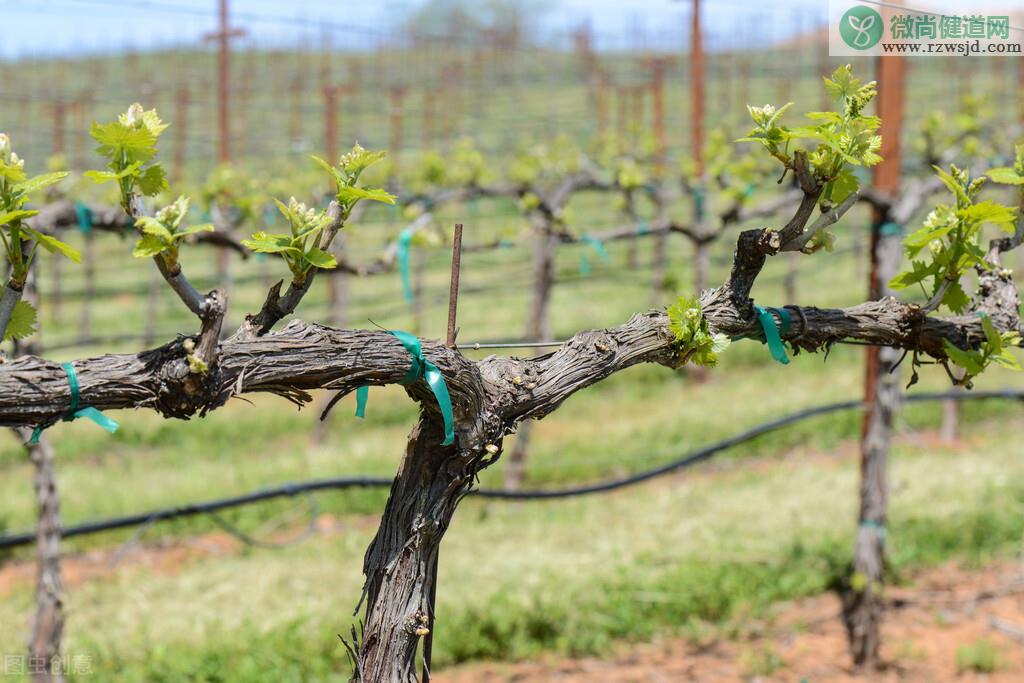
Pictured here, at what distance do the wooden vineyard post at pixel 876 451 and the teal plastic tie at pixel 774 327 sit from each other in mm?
2107

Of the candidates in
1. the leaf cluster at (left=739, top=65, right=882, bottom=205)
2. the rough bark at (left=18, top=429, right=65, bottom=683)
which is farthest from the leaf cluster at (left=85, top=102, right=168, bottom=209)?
the rough bark at (left=18, top=429, right=65, bottom=683)

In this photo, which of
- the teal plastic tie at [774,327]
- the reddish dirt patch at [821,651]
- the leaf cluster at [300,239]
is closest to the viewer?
the leaf cluster at [300,239]

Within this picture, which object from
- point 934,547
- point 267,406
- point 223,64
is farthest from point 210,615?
point 223,64

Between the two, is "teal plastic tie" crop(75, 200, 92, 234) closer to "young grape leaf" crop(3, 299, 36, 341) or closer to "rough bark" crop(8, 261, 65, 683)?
"rough bark" crop(8, 261, 65, 683)

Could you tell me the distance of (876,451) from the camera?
14.4 ft

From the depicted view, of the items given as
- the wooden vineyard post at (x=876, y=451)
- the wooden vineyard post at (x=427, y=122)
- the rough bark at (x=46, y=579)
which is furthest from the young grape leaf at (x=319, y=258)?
the wooden vineyard post at (x=427, y=122)

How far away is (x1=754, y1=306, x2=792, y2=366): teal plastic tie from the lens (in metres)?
2.29

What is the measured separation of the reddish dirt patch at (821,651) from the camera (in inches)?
165

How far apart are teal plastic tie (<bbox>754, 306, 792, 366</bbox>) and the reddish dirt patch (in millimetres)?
2237

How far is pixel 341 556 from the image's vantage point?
551 cm

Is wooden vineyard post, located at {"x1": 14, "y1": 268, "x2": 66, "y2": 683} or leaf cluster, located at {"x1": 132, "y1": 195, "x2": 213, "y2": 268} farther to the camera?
wooden vineyard post, located at {"x1": 14, "y1": 268, "x2": 66, "y2": 683}

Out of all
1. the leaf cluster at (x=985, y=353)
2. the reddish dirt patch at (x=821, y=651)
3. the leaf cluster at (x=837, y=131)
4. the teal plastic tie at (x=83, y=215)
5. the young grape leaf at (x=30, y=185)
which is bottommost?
the reddish dirt patch at (x=821, y=651)

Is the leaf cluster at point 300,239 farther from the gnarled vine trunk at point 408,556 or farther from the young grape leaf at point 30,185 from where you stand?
the gnarled vine trunk at point 408,556

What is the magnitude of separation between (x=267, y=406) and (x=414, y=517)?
22.7ft
